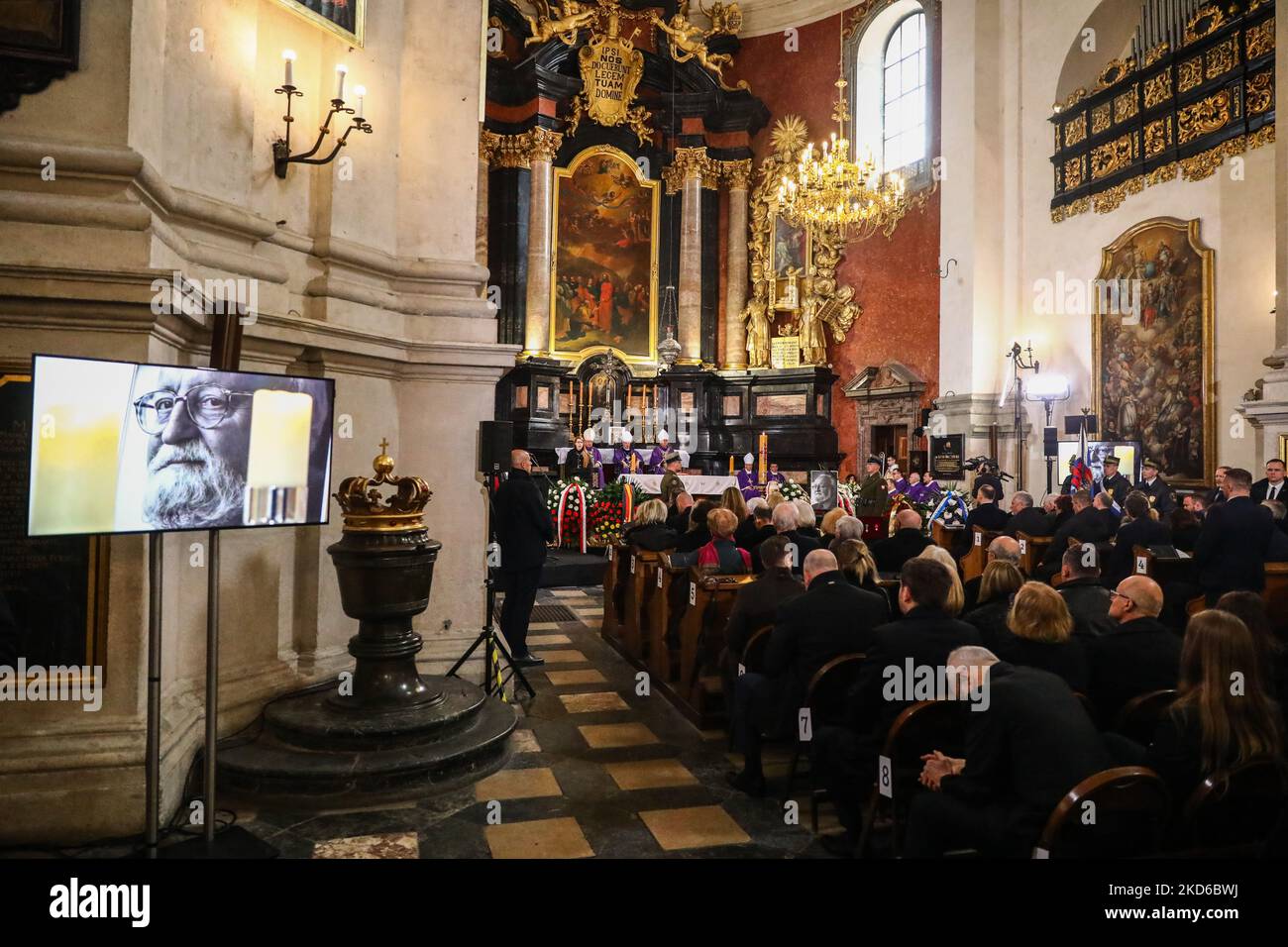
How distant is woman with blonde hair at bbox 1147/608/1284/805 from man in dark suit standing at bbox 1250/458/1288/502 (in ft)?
20.0

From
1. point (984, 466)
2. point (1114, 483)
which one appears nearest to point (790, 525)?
point (1114, 483)

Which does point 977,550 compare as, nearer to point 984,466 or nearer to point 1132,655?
point 984,466

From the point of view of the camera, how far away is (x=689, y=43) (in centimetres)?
1988

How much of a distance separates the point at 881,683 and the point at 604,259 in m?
18.0

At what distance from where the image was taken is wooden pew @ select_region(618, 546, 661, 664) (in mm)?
6598

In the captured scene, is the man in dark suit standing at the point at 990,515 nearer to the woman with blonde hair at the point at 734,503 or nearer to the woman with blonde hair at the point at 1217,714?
the woman with blonde hair at the point at 734,503

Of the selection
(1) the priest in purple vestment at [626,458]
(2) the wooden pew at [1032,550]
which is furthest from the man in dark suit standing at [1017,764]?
(1) the priest in purple vestment at [626,458]

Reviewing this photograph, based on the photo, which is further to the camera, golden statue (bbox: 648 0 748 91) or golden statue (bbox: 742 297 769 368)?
golden statue (bbox: 742 297 769 368)

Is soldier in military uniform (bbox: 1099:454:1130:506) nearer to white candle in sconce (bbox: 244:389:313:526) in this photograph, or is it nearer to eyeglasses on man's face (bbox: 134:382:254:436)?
white candle in sconce (bbox: 244:389:313:526)

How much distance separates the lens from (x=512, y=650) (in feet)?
21.8

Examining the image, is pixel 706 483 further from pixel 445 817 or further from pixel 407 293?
pixel 445 817

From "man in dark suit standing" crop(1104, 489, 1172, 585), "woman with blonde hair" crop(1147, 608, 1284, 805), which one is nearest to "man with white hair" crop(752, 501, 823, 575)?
"man in dark suit standing" crop(1104, 489, 1172, 585)

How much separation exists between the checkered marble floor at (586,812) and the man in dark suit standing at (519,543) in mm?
1268
